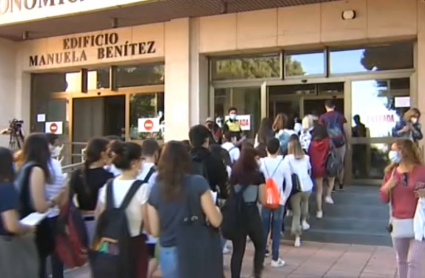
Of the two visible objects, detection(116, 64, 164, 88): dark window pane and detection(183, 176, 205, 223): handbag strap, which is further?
detection(116, 64, 164, 88): dark window pane

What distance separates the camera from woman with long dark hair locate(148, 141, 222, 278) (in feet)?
13.2

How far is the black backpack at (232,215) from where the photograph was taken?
6.02 meters

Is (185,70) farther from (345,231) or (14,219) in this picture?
(14,219)

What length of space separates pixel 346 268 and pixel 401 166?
2595 millimetres

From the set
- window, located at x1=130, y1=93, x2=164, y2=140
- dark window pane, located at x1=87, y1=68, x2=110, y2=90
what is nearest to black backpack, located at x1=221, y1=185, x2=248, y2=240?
window, located at x1=130, y1=93, x2=164, y2=140

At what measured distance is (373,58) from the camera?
41.3 ft

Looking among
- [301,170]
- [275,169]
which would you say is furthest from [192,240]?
[301,170]

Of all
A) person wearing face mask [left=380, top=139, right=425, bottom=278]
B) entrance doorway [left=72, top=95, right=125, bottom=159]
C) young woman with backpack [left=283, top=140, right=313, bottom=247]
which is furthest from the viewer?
entrance doorway [left=72, top=95, right=125, bottom=159]

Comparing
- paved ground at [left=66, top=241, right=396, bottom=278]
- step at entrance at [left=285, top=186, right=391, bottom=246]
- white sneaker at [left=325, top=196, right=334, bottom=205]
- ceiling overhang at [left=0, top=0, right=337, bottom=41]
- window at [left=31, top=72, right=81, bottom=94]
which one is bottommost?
paved ground at [left=66, top=241, right=396, bottom=278]

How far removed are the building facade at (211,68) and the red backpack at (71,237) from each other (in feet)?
27.6

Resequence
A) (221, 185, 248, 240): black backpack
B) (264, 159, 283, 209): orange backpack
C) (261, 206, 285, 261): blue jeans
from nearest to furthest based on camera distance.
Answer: (221, 185, 248, 240): black backpack, (264, 159, 283, 209): orange backpack, (261, 206, 285, 261): blue jeans

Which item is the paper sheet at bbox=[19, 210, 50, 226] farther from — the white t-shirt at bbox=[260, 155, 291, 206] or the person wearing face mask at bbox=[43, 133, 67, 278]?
the white t-shirt at bbox=[260, 155, 291, 206]

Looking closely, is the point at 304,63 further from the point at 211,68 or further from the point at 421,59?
the point at 421,59

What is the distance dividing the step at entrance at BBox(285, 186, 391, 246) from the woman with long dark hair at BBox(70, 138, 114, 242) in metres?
5.56
